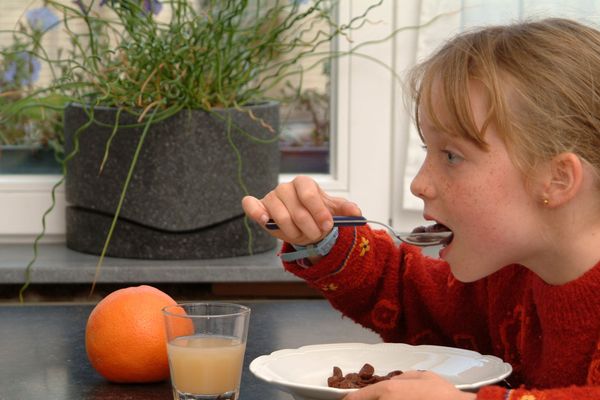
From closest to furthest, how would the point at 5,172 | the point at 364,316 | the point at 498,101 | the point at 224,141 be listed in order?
the point at 498,101 → the point at 364,316 → the point at 224,141 → the point at 5,172

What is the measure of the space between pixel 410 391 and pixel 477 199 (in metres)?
0.26

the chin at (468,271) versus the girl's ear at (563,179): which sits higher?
the girl's ear at (563,179)

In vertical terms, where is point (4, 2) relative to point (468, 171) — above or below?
above

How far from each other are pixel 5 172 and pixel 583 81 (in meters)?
1.55

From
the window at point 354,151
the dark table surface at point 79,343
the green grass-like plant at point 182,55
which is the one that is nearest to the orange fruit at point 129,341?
the dark table surface at point 79,343

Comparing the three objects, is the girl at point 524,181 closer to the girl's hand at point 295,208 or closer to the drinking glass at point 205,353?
the girl's hand at point 295,208

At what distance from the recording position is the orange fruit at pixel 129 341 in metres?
1.11

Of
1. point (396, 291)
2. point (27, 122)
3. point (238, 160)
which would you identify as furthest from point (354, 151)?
point (396, 291)

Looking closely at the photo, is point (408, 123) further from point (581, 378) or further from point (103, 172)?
point (581, 378)

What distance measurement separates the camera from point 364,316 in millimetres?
1390

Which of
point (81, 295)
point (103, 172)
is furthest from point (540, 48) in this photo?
point (81, 295)

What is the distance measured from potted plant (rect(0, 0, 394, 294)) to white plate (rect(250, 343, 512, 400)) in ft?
2.68

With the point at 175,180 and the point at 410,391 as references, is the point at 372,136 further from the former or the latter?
the point at 410,391

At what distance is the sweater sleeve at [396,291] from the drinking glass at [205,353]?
0.94ft
